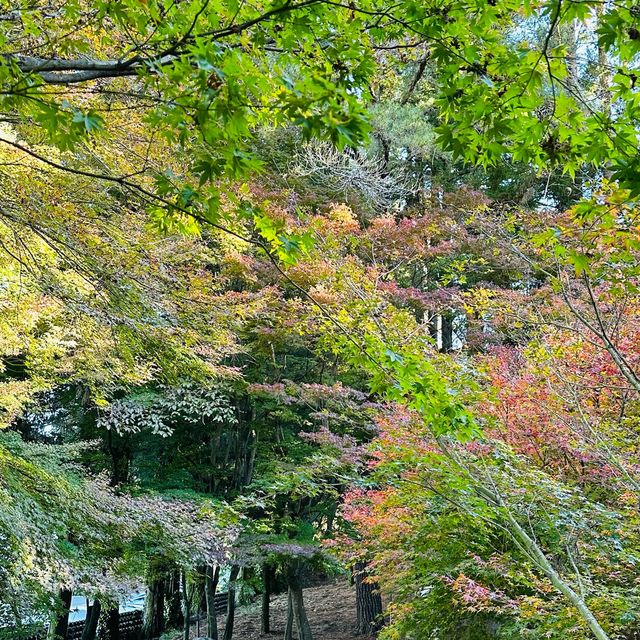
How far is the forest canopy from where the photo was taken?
69.5 inches

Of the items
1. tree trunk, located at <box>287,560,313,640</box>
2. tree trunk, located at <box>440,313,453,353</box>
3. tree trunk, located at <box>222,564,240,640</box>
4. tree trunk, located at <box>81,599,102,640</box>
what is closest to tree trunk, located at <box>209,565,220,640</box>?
tree trunk, located at <box>222,564,240,640</box>

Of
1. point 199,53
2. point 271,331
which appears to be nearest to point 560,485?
point 199,53

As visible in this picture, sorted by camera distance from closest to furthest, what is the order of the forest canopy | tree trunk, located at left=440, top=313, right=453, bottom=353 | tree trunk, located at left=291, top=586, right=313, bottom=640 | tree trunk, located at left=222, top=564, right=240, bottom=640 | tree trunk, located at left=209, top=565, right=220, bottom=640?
the forest canopy
tree trunk, located at left=291, top=586, right=313, bottom=640
tree trunk, located at left=209, top=565, right=220, bottom=640
tree trunk, located at left=222, top=564, right=240, bottom=640
tree trunk, located at left=440, top=313, right=453, bottom=353

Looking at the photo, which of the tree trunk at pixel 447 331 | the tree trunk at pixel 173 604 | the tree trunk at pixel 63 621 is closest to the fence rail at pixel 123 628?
the tree trunk at pixel 173 604

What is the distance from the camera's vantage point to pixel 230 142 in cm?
158

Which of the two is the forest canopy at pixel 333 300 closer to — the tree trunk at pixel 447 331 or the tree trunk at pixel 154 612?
the tree trunk at pixel 447 331

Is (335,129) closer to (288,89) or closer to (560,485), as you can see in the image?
(288,89)

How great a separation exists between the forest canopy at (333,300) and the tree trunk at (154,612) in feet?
0.69

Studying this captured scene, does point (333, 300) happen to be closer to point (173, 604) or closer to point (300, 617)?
point (300, 617)

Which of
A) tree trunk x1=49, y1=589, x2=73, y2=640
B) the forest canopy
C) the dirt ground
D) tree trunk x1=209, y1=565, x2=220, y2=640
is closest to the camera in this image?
the forest canopy

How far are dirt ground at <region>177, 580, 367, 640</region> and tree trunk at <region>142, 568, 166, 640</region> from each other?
901 mm

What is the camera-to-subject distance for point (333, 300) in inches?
257

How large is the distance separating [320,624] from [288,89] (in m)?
13.0

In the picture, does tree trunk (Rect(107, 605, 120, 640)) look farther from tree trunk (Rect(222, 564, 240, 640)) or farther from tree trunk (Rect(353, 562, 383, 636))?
tree trunk (Rect(353, 562, 383, 636))
